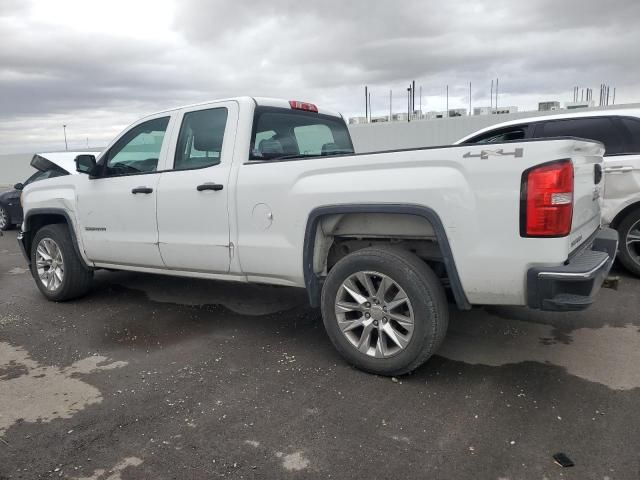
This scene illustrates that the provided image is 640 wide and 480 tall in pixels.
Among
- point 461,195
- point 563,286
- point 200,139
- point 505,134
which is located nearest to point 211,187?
point 200,139

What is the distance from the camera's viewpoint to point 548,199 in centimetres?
271

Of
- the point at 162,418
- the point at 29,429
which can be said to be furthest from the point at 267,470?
the point at 29,429

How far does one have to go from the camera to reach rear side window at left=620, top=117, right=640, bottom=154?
17.6 feet

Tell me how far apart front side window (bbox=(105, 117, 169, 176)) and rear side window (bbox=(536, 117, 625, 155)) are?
431cm

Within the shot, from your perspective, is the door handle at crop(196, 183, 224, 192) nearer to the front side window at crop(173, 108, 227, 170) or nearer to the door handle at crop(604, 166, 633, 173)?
the front side window at crop(173, 108, 227, 170)

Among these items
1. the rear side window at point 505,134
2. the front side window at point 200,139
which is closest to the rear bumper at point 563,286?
the front side window at point 200,139

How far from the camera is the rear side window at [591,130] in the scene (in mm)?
5504

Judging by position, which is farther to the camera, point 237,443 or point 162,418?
point 162,418

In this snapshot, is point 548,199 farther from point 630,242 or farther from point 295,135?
point 630,242

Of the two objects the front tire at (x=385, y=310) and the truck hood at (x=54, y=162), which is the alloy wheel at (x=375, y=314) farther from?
the truck hood at (x=54, y=162)

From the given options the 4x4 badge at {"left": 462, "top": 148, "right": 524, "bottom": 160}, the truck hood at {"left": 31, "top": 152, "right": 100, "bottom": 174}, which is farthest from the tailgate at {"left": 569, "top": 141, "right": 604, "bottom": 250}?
the truck hood at {"left": 31, "top": 152, "right": 100, "bottom": 174}

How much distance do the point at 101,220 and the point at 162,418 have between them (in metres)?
2.61

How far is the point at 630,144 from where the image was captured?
5414mm

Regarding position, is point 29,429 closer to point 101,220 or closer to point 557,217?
point 101,220
